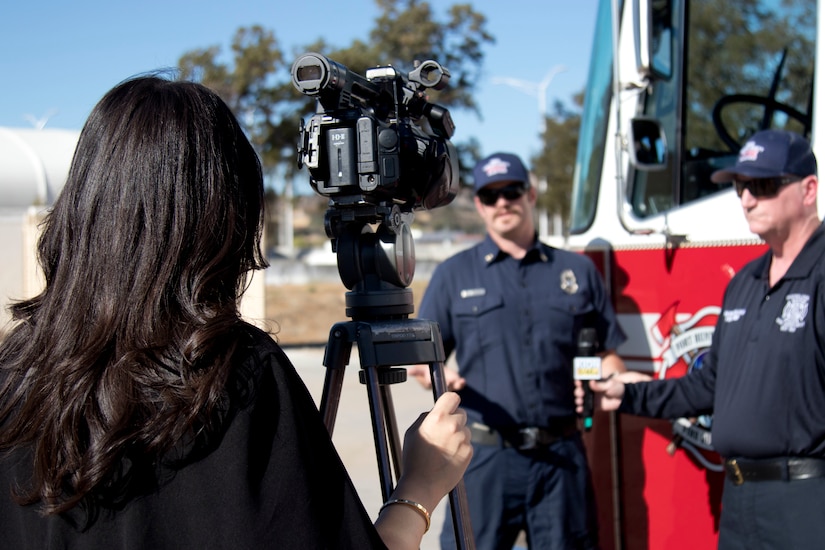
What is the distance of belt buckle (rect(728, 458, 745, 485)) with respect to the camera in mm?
2346

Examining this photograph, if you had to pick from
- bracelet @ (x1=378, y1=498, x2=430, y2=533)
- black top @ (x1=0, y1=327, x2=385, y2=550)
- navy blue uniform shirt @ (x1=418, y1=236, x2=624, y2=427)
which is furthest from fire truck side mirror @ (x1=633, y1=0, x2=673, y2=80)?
black top @ (x1=0, y1=327, x2=385, y2=550)

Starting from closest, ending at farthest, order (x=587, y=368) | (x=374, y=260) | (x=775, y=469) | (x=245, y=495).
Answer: (x=245, y=495)
(x=374, y=260)
(x=775, y=469)
(x=587, y=368)

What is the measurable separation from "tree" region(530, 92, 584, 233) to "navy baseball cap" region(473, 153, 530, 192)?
46.7ft

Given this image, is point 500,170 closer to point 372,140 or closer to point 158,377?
point 372,140

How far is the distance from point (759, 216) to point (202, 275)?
179 centimetres

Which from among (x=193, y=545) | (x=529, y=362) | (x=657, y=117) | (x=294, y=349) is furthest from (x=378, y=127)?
(x=294, y=349)

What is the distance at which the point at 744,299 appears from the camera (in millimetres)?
2471

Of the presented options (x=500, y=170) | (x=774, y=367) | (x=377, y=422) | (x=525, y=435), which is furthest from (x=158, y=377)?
(x=500, y=170)

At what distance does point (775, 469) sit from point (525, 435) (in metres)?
0.90

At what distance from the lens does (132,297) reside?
3.82 feet

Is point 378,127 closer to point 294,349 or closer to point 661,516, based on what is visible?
point 661,516

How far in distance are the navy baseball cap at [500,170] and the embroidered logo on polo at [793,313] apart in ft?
3.91

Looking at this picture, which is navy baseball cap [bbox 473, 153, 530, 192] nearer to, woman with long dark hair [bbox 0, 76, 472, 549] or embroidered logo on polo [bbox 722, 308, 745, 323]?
embroidered logo on polo [bbox 722, 308, 745, 323]

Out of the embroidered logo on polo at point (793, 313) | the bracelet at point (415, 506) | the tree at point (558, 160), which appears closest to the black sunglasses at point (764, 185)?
the embroidered logo on polo at point (793, 313)
